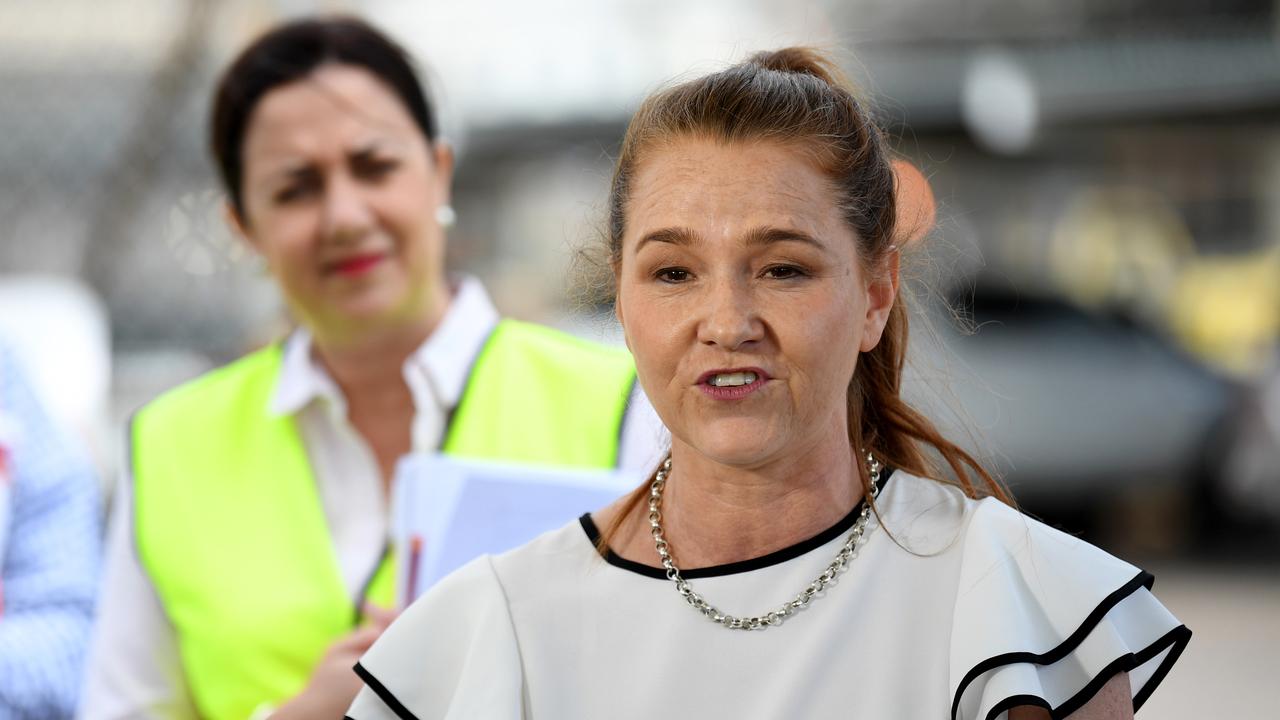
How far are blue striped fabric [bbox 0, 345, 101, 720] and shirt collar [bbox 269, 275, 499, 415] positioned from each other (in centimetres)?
53

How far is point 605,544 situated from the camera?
5.01ft

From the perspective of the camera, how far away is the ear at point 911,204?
158cm

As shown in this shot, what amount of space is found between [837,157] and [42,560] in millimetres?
1768

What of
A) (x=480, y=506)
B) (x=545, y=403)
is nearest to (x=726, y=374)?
(x=480, y=506)

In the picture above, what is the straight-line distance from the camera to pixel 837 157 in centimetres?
143

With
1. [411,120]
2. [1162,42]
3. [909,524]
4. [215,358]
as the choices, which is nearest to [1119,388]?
[1162,42]

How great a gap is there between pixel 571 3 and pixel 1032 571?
946 cm

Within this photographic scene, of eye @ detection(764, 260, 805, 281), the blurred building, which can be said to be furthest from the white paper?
the blurred building

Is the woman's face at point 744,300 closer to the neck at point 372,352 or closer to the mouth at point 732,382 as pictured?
the mouth at point 732,382

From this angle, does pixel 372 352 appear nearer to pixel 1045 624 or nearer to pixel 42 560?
pixel 42 560

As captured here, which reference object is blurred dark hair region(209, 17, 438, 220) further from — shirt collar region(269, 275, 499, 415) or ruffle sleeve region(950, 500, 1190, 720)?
ruffle sleeve region(950, 500, 1190, 720)

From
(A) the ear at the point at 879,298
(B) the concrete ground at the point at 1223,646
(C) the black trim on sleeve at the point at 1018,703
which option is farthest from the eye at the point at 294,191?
(B) the concrete ground at the point at 1223,646

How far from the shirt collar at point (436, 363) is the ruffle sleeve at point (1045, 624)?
3.77ft

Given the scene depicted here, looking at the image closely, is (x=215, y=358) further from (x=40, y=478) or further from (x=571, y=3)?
(x=571, y=3)
